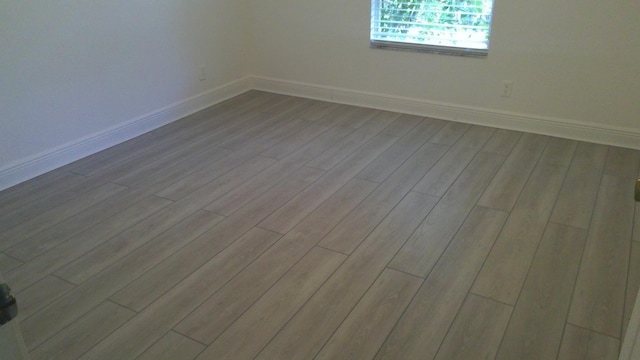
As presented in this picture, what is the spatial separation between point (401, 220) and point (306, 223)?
0.51m

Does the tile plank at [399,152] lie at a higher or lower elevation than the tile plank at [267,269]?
higher

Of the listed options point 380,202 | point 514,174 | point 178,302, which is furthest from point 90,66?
point 514,174

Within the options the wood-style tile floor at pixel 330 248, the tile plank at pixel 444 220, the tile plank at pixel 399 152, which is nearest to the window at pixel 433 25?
the tile plank at pixel 399 152

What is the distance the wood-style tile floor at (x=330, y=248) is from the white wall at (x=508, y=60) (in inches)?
12.6

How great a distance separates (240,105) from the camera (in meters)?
4.65

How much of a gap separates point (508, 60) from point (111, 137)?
118 inches

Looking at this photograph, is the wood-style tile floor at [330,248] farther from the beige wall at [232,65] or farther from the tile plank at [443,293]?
the beige wall at [232,65]

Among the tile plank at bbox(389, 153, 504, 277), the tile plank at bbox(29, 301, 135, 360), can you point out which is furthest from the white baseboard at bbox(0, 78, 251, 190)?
the tile plank at bbox(389, 153, 504, 277)

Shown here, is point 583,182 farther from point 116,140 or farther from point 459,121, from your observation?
point 116,140

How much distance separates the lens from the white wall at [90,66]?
3111 mm

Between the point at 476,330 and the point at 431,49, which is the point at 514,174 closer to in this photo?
the point at 431,49

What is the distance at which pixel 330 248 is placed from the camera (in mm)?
2525

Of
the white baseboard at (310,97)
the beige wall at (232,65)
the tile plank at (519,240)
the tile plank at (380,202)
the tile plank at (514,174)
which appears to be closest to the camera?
the tile plank at (519,240)

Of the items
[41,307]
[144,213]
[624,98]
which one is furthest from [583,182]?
[41,307]
